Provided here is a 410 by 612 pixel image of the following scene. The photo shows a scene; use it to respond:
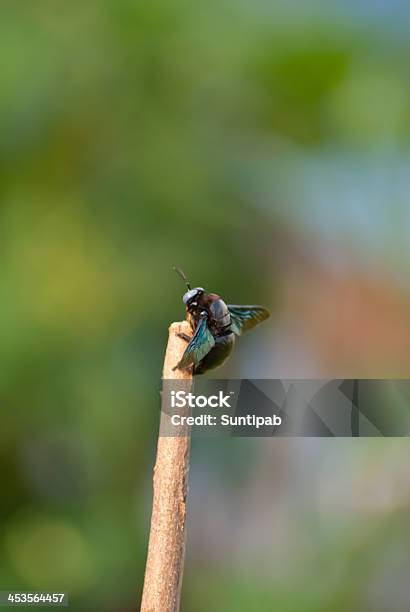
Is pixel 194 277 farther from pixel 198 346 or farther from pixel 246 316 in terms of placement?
pixel 198 346

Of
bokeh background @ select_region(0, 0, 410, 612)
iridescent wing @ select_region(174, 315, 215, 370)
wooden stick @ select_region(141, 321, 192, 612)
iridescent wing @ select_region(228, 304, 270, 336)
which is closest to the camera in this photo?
wooden stick @ select_region(141, 321, 192, 612)

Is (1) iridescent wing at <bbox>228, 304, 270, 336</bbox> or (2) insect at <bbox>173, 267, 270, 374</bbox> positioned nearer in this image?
(2) insect at <bbox>173, 267, 270, 374</bbox>

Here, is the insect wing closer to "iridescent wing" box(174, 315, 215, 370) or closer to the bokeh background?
"iridescent wing" box(174, 315, 215, 370)

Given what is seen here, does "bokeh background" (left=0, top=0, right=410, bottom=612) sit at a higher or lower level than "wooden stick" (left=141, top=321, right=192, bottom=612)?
higher

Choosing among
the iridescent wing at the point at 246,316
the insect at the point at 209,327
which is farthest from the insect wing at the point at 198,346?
the iridescent wing at the point at 246,316

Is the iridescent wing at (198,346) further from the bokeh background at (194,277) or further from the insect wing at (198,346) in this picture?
the bokeh background at (194,277)

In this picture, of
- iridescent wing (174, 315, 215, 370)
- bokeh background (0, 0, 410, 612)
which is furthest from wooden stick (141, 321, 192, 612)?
bokeh background (0, 0, 410, 612)

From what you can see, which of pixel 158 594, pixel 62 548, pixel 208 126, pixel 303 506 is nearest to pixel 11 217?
pixel 208 126
